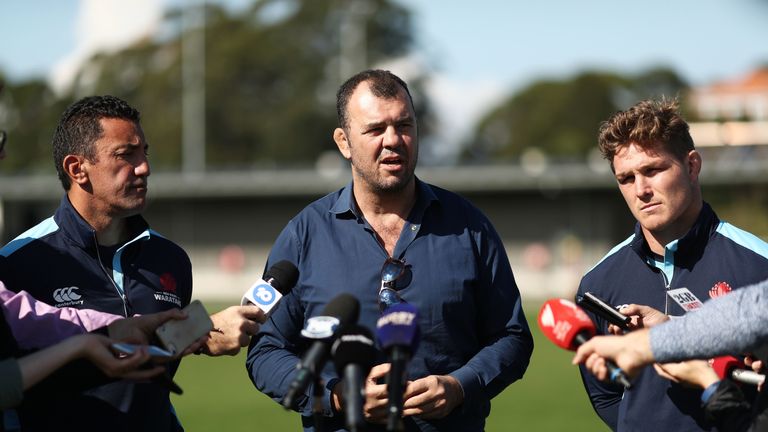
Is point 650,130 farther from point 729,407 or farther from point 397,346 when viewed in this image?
point 397,346

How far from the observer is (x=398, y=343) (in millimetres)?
4539

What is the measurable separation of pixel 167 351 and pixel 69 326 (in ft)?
2.24

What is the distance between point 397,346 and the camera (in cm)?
454

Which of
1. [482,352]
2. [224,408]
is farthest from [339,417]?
[224,408]

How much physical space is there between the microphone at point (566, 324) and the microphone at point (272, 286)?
126cm

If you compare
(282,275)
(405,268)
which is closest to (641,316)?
(405,268)

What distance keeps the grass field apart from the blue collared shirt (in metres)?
9.75

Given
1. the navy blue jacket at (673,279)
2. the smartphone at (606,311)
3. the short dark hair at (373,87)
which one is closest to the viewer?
the smartphone at (606,311)

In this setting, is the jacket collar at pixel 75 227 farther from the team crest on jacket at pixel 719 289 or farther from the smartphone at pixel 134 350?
the team crest on jacket at pixel 719 289

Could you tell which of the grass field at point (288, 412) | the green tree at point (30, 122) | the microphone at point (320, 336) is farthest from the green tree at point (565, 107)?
the microphone at point (320, 336)

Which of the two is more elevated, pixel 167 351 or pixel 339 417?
pixel 167 351

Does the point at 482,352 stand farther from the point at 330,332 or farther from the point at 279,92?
the point at 279,92

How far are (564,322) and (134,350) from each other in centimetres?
183

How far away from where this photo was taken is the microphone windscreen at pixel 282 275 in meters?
5.34
